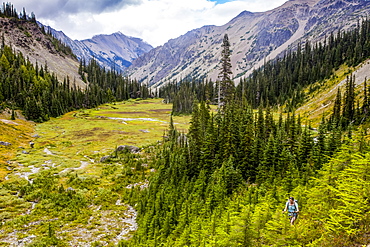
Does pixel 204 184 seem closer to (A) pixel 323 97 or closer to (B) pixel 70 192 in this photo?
(B) pixel 70 192

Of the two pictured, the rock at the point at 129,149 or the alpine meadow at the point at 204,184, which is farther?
the rock at the point at 129,149

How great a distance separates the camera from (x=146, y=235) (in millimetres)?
18656

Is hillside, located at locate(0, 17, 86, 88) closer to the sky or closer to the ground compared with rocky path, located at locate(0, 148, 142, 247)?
closer to the sky

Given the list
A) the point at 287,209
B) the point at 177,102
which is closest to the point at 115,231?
the point at 287,209

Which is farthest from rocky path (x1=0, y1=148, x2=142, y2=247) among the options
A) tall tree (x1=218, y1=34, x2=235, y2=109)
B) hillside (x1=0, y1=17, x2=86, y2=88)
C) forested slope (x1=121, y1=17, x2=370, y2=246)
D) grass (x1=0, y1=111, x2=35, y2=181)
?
hillside (x1=0, y1=17, x2=86, y2=88)

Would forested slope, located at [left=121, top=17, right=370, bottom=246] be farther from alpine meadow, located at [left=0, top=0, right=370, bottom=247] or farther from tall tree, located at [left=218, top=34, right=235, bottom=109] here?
tall tree, located at [left=218, top=34, right=235, bottom=109]

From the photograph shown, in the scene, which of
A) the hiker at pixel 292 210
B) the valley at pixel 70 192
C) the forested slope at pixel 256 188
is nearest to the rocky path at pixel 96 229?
the valley at pixel 70 192

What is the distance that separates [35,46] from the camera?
591ft

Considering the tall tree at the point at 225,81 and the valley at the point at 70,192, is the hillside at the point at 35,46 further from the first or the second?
the tall tree at the point at 225,81

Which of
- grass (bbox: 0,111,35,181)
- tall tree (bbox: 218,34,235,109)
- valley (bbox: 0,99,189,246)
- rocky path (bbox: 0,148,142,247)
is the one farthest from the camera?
grass (bbox: 0,111,35,181)

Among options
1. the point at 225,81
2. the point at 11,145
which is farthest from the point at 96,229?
the point at 11,145

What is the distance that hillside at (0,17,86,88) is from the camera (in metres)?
167

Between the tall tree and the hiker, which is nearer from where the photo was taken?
the hiker

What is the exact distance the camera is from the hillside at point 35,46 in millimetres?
166762
